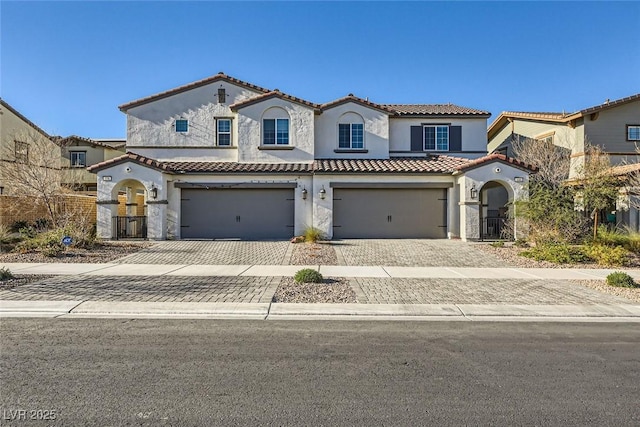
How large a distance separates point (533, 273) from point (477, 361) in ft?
24.5

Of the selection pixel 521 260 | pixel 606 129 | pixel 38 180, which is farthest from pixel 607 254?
pixel 38 180

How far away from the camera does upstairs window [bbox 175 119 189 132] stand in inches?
848

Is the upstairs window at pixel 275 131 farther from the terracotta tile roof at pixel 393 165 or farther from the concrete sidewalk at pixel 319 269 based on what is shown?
the concrete sidewalk at pixel 319 269

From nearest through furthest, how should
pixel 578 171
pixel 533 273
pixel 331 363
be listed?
pixel 331 363 → pixel 533 273 → pixel 578 171

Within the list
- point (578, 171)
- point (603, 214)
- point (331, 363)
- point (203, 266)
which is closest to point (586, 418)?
point (331, 363)

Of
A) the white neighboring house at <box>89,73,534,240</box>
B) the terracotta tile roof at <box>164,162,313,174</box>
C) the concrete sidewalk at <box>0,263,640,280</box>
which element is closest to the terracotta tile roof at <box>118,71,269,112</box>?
the white neighboring house at <box>89,73,534,240</box>

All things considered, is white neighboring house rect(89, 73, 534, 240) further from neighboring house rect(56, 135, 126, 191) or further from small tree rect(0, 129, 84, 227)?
neighboring house rect(56, 135, 126, 191)

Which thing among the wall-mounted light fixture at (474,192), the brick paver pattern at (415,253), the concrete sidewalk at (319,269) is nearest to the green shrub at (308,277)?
the concrete sidewalk at (319,269)

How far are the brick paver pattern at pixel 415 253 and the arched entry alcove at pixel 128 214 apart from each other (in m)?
9.91

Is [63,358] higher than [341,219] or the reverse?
the reverse

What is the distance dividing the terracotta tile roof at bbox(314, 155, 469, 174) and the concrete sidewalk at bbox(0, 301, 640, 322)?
1153cm

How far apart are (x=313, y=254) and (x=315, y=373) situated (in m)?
9.55

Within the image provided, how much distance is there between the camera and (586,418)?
359cm

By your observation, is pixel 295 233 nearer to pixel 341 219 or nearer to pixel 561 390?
pixel 341 219
